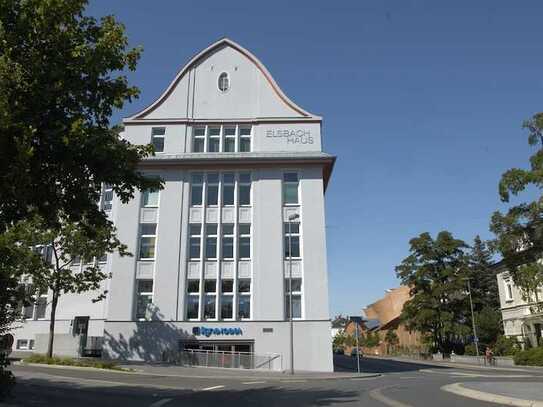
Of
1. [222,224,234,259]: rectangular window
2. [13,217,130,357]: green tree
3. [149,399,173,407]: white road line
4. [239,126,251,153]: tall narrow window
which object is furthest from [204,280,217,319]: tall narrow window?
[149,399,173,407]: white road line

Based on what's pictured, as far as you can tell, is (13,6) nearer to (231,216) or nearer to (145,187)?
(145,187)

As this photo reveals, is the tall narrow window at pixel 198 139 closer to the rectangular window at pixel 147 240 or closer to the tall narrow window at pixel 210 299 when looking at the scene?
the rectangular window at pixel 147 240

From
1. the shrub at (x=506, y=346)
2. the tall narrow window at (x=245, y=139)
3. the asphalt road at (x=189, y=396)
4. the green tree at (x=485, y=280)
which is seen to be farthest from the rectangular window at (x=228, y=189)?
the green tree at (x=485, y=280)

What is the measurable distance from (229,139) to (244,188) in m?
3.85

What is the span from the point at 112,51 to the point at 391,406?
10.6m

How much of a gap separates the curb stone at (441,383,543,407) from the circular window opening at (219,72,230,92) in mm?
26230

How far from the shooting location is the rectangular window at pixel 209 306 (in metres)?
32.0

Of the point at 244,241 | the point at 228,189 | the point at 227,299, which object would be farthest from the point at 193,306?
the point at 228,189

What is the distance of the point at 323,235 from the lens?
32.9 m

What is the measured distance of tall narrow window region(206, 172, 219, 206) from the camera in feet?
113

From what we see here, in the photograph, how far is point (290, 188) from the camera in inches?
1351

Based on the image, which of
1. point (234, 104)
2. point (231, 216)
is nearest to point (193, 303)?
point (231, 216)

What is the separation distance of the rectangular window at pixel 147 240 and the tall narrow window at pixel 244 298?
601cm

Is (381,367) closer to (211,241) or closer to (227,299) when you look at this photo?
(227,299)
